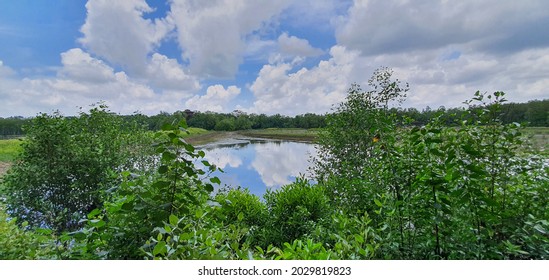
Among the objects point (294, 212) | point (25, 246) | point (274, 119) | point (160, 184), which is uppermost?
point (274, 119)

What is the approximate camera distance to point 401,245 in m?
1.45

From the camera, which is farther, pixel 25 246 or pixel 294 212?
pixel 294 212

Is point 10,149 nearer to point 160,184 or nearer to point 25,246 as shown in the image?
point 25,246

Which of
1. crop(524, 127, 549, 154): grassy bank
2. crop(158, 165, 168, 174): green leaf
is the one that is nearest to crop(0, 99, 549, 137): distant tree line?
crop(524, 127, 549, 154): grassy bank

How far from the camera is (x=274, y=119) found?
10.7 feet

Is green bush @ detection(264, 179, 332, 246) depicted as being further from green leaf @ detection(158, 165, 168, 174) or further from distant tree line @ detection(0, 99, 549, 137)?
green leaf @ detection(158, 165, 168, 174)

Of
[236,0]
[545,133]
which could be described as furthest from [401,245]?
[236,0]

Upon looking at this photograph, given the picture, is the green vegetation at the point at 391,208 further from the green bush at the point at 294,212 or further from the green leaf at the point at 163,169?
the green bush at the point at 294,212

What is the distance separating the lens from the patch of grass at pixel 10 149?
127 inches

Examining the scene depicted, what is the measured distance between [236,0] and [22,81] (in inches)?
52.2

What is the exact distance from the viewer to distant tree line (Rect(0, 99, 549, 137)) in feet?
5.24

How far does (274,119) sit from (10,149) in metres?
2.81

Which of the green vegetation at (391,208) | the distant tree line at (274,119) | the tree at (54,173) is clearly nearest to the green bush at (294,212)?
the green vegetation at (391,208)

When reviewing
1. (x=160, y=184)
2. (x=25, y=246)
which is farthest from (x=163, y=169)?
(x=25, y=246)
